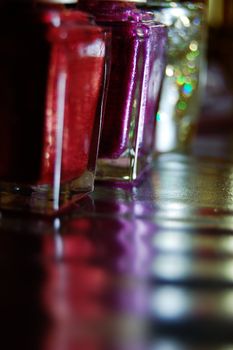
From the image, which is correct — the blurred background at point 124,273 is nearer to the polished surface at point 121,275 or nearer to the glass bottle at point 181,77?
the polished surface at point 121,275

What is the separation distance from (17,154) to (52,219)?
6cm

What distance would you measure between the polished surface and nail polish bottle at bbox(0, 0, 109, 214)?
31 millimetres

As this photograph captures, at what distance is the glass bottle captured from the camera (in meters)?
1.00

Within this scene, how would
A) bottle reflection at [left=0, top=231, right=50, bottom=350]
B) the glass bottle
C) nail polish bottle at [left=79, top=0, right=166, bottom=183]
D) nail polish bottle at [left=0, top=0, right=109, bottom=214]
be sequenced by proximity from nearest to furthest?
1. bottle reflection at [left=0, top=231, right=50, bottom=350]
2. nail polish bottle at [left=0, top=0, right=109, bottom=214]
3. nail polish bottle at [left=79, top=0, right=166, bottom=183]
4. the glass bottle

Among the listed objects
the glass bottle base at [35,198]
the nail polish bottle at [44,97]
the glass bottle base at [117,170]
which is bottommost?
the glass bottle base at [35,198]

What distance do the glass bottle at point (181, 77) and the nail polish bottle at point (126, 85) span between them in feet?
0.90

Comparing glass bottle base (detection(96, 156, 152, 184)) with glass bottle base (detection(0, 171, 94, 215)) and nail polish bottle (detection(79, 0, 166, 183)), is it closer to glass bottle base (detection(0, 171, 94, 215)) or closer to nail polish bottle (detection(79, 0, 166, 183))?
nail polish bottle (detection(79, 0, 166, 183))

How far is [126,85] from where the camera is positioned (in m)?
0.69

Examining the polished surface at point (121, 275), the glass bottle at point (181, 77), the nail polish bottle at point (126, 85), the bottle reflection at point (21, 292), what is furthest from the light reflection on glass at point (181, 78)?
the bottle reflection at point (21, 292)

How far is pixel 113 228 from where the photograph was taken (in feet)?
1.81

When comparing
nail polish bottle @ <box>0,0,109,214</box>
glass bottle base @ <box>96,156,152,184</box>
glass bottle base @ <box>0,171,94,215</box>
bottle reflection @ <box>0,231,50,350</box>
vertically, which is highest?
nail polish bottle @ <box>0,0,109,214</box>

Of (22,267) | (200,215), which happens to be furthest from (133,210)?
(22,267)

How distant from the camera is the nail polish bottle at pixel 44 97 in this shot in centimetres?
54

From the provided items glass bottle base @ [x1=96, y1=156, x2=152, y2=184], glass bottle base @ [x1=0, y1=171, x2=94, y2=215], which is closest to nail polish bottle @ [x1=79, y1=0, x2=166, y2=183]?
glass bottle base @ [x1=96, y1=156, x2=152, y2=184]
